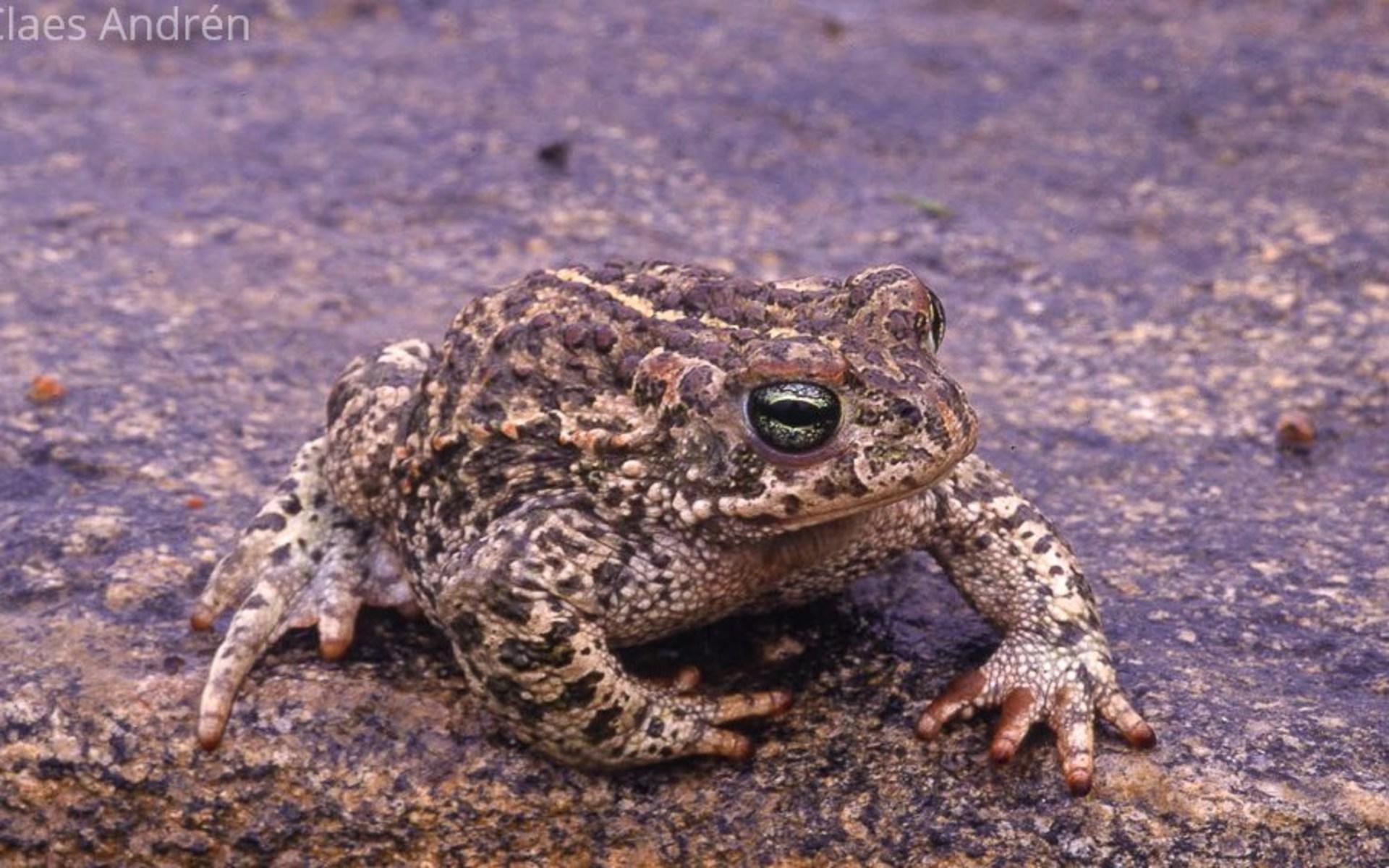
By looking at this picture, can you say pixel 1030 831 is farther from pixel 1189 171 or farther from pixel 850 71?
pixel 850 71

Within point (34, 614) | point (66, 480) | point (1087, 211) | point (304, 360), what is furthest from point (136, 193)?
point (1087, 211)

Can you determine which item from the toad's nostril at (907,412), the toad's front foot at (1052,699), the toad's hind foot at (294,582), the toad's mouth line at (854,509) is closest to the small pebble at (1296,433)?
the toad's front foot at (1052,699)

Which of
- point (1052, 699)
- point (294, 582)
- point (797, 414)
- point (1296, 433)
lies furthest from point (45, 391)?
point (1296, 433)

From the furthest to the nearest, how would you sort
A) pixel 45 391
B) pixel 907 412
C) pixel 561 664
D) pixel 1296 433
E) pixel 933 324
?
pixel 45 391 → pixel 1296 433 → pixel 933 324 → pixel 561 664 → pixel 907 412

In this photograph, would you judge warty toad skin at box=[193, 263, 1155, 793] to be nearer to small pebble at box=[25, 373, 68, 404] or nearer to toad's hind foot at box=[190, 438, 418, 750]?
toad's hind foot at box=[190, 438, 418, 750]

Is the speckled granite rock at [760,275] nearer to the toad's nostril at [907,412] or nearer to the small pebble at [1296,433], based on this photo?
the small pebble at [1296,433]

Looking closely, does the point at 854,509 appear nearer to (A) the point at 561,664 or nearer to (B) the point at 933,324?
(B) the point at 933,324
